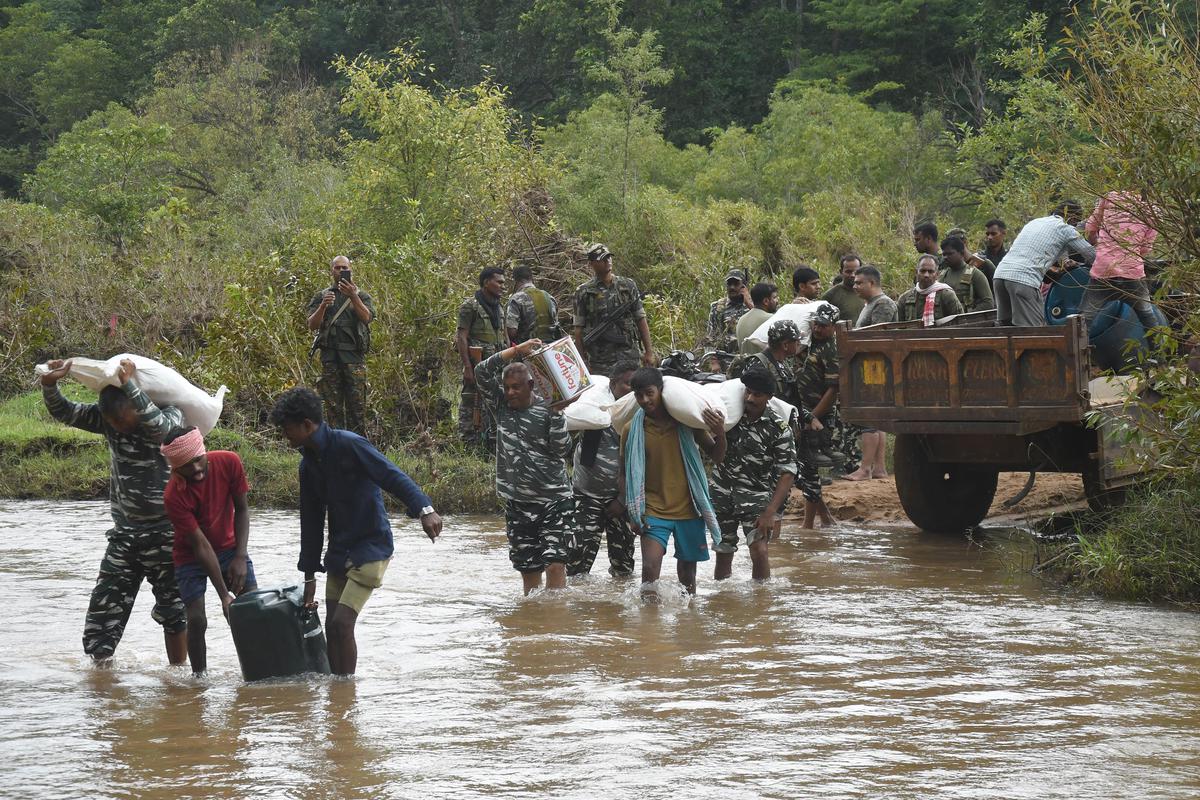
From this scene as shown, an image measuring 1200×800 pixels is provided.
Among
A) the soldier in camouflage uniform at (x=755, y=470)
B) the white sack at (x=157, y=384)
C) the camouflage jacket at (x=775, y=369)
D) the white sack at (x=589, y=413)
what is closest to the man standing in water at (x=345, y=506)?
the white sack at (x=157, y=384)

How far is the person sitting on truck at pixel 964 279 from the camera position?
40.3 ft

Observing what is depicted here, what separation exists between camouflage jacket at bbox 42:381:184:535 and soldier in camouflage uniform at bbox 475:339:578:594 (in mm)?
2154

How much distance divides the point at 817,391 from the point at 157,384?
18.8 ft

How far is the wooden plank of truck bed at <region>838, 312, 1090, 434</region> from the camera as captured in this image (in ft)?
29.7

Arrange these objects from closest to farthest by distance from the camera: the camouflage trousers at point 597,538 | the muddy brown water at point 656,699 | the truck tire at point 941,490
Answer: the muddy brown water at point 656,699, the camouflage trousers at point 597,538, the truck tire at point 941,490

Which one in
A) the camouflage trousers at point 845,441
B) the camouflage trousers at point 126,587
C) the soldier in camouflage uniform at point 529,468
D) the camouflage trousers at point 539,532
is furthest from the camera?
the camouflage trousers at point 845,441

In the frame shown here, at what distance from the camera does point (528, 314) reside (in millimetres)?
12883

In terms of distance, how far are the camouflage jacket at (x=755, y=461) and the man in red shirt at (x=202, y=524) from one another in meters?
3.06

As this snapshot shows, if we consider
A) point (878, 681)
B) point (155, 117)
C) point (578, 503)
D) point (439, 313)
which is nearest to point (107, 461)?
point (439, 313)

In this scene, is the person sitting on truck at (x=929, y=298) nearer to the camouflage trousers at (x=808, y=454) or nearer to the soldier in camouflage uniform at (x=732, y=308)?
the camouflage trousers at (x=808, y=454)

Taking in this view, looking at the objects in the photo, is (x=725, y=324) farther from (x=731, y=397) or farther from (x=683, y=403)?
(x=683, y=403)

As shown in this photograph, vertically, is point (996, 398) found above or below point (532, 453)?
above

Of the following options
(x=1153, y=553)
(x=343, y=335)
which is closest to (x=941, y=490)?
(x=1153, y=553)

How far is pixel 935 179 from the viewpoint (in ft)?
95.5
